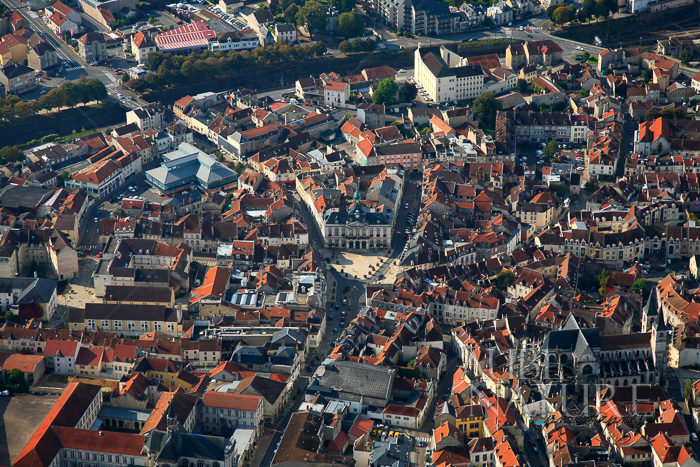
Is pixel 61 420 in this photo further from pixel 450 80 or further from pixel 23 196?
pixel 450 80

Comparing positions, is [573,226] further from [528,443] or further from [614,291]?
[528,443]

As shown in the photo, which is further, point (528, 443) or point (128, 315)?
point (128, 315)

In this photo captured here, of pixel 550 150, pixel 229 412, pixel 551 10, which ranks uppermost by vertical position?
pixel 551 10

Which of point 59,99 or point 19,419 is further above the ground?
point 59,99

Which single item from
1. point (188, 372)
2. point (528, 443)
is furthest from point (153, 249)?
point (528, 443)

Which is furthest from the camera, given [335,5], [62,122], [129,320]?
[335,5]

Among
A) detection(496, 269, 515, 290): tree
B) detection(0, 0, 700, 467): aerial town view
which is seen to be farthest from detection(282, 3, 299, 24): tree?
detection(496, 269, 515, 290): tree

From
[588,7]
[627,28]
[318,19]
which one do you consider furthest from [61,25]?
[627,28]

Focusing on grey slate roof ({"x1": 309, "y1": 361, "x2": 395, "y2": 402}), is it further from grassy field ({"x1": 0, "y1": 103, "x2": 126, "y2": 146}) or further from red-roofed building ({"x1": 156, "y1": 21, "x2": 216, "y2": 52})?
red-roofed building ({"x1": 156, "y1": 21, "x2": 216, "y2": 52})
